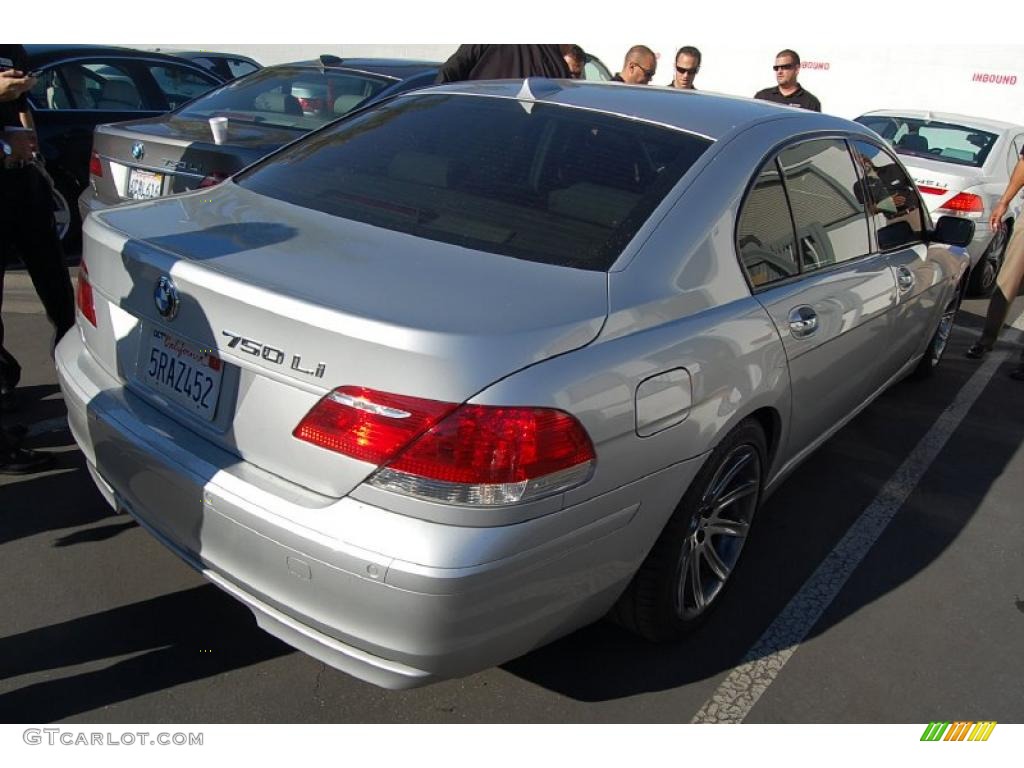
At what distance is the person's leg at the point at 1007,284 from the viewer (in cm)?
589

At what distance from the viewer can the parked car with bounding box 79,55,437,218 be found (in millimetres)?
4598

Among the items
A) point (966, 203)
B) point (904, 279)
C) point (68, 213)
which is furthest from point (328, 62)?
point (966, 203)

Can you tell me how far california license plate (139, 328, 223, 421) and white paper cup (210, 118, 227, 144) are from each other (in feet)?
8.05

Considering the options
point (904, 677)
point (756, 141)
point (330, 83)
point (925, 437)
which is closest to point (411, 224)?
point (756, 141)

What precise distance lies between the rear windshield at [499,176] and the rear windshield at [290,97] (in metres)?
2.62

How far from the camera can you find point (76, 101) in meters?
6.56

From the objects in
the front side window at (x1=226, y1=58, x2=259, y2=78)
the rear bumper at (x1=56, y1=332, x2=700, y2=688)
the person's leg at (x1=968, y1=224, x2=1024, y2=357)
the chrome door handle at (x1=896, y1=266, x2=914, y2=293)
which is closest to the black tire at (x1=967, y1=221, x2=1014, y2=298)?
the person's leg at (x1=968, y1=224, x2=1024, y2=357)

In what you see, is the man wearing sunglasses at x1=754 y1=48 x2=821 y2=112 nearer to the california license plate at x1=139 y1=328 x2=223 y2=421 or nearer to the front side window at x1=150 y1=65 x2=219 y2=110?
the front side window at x1=150 y1=65 x2=219 y2=110

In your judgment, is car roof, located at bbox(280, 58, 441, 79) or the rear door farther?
car roof, located at bbox(280, 58, 441, 79)

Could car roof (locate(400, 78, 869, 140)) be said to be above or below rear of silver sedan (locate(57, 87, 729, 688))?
above

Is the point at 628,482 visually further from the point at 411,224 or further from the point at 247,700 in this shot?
the point at 247,700

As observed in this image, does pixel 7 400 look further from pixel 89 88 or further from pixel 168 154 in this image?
pixel 89 88

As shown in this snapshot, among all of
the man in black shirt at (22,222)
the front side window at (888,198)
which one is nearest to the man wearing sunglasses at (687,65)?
the front side window at (888,198)

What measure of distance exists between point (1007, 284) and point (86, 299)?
5799 millimetres
